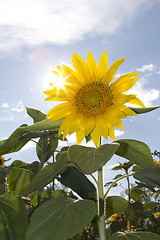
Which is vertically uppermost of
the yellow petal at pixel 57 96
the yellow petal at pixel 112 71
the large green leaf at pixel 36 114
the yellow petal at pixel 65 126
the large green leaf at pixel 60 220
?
the yellow petal at pixel 112 71

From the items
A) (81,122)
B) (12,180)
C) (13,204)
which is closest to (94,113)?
(81,122)

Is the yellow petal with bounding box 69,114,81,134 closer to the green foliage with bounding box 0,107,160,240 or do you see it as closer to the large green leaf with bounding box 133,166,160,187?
the green foliage with bounding box 0,107,160,240

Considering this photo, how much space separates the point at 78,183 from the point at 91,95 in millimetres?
316

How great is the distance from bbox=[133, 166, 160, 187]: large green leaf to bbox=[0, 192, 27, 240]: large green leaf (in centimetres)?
37

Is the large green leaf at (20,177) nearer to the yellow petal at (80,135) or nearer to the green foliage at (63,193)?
the green foliage at (63,193)

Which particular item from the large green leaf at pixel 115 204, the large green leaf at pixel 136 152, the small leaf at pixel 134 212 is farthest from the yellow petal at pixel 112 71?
the small leaf at pixel 134 212

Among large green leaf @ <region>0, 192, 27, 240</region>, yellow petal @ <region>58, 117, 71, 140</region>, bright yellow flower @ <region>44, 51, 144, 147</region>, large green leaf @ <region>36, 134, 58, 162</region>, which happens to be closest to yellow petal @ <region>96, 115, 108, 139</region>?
bright yellow flower @ <region>44, 51, 144, 147</region>

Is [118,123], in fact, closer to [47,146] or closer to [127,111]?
[127,111]

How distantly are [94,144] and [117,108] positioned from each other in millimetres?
148

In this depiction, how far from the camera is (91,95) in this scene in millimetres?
1109

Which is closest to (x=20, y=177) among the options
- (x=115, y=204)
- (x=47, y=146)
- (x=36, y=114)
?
(x=47, y=146)

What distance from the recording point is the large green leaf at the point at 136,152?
99 centimetres

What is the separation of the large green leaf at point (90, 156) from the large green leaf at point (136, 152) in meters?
0.16

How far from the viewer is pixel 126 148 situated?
1004 millimetres
